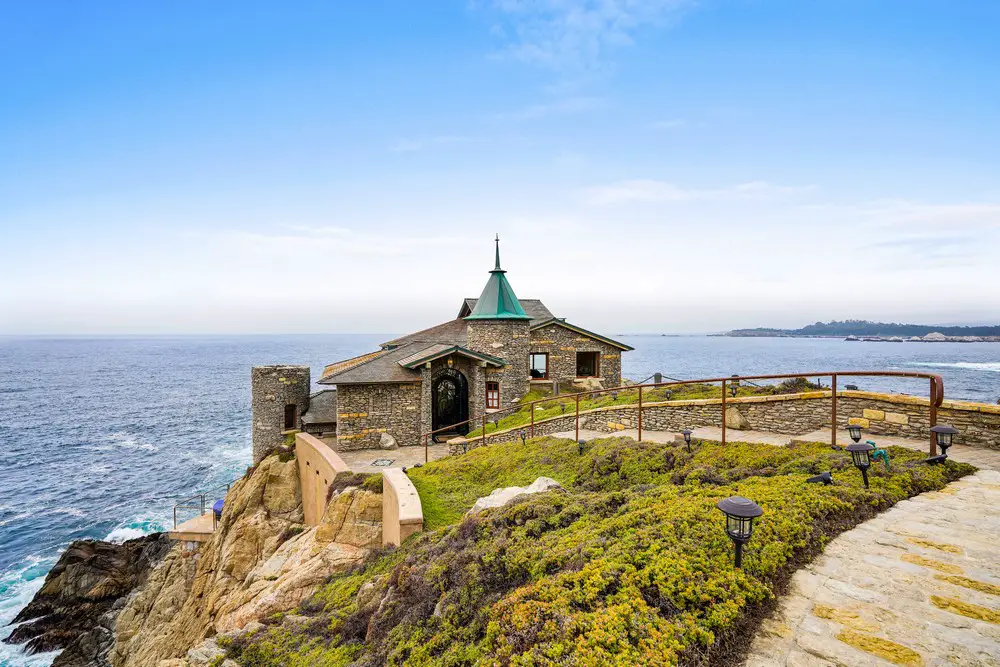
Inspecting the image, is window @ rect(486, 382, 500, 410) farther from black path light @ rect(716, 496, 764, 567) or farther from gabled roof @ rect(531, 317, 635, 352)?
black path light @ rect(716, 496, 764, 567)

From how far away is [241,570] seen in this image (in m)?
15.7

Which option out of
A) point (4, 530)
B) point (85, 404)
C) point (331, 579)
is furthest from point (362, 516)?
point (85, 404)

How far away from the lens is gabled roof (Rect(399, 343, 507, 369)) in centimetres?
2116

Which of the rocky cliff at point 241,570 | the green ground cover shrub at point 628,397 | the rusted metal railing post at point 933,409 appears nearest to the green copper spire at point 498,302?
the green ground cover shrub at point 628,397

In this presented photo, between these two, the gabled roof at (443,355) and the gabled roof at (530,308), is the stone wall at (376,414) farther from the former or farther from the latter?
the gabled roof at (530,308)

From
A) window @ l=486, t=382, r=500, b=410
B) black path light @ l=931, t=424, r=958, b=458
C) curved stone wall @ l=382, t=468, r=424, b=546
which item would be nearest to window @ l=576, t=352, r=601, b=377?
window @ l=486, t=382, r=500, b=410

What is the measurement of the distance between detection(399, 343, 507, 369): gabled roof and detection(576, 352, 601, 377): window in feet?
22.8

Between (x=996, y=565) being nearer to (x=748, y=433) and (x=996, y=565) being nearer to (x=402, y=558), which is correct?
(x=748, y=433)

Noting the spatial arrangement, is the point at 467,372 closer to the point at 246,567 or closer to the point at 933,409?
the point at 246,567

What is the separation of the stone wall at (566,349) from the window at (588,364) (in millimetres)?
233

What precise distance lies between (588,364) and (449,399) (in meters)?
9.24

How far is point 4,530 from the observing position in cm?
2342

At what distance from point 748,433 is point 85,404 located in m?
71.4

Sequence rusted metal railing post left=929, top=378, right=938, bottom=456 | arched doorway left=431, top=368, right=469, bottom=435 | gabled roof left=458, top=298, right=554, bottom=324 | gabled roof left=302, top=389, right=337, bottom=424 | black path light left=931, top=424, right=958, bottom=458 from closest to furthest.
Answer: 1. black path light left=931, top=424, right=958, bottom=458
2. rusted metal railing post left=929, top=378, right=938, bottom=456
3. arched doorway left=431, top=368, right=469, bottom=435
4. gabled roof left=302, top=389, right=337, bottom=424
5. gabled roof left=458, top=298, right=554, bottom=324
